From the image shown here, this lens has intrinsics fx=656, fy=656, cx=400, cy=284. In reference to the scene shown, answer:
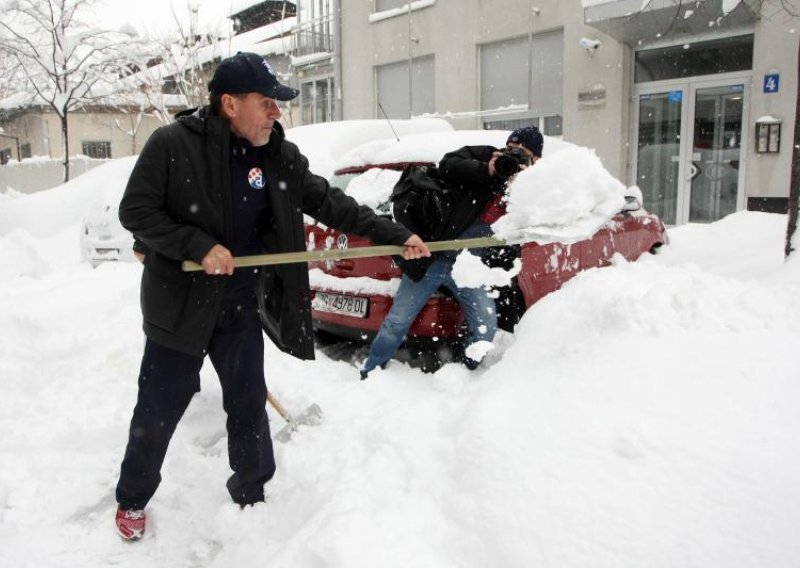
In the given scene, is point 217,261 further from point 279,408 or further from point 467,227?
point 467,227

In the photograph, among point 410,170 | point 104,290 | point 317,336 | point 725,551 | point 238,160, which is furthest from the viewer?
point 104,290

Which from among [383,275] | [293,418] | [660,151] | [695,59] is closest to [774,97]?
[695,59]

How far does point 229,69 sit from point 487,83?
11.6m

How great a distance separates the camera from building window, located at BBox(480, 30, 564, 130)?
39.7 feet

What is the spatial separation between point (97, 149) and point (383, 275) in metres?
31.5

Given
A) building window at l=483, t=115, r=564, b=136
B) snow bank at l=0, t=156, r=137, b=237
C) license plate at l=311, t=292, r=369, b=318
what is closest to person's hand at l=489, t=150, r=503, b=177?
license plate at l=311, t=292, r=369, b=318

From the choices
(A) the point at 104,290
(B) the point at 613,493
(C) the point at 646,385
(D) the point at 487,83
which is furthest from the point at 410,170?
(D) the point at 487,83

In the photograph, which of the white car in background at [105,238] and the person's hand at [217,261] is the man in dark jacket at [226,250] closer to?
the person's hand at [217,261]

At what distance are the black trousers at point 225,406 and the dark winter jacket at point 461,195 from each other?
123cm

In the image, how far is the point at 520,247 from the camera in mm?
3965

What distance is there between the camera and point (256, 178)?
2596mm

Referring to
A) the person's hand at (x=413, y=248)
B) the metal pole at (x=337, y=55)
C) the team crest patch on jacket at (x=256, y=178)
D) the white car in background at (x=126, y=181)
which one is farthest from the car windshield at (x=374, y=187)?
the metal pole at (x=337, y=55)

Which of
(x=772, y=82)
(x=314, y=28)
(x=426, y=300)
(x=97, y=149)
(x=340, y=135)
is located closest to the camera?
(x=426, y=300)

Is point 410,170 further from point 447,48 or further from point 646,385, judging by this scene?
point 447,48
